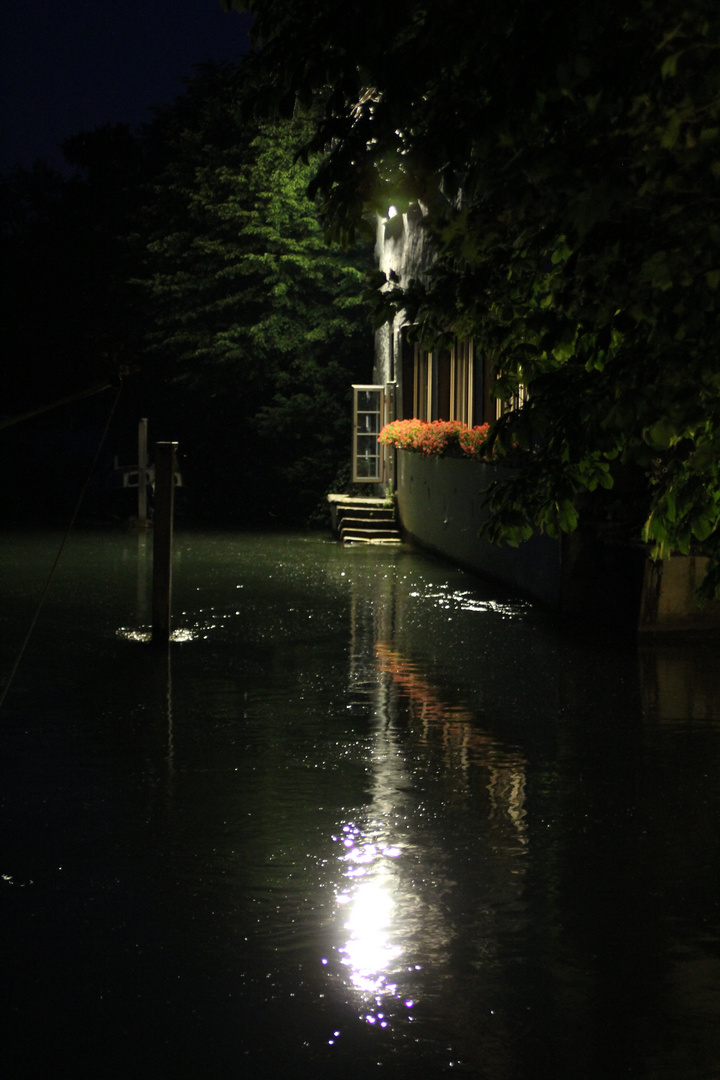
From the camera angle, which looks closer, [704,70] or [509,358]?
[704,70]

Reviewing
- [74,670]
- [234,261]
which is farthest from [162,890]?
[234,261]

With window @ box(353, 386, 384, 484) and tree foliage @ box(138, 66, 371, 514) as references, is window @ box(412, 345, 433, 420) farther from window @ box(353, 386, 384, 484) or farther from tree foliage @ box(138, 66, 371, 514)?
tree foliage @ box(138, 66, 371, 514)

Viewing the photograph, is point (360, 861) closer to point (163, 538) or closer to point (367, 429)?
point (163, 538)

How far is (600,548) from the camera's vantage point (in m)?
15.0

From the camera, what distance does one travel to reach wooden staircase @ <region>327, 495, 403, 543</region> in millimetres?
26438

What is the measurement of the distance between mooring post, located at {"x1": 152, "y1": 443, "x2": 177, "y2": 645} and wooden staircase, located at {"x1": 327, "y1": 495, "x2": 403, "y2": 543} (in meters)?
13.6

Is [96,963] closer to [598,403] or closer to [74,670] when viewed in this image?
[598,403]

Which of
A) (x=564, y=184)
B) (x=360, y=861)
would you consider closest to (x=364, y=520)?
(x=360, y=861)

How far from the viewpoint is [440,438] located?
22.4m

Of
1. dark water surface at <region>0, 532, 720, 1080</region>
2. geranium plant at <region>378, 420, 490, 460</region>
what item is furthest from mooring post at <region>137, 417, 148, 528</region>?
dark water surface at <region>0, 532, 720, 1080</region>

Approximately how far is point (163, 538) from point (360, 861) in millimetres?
6367

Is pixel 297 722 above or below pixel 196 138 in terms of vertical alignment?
below

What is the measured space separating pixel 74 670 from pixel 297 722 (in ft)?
8.57

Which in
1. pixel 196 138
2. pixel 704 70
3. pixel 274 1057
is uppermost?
pixel 196 138
